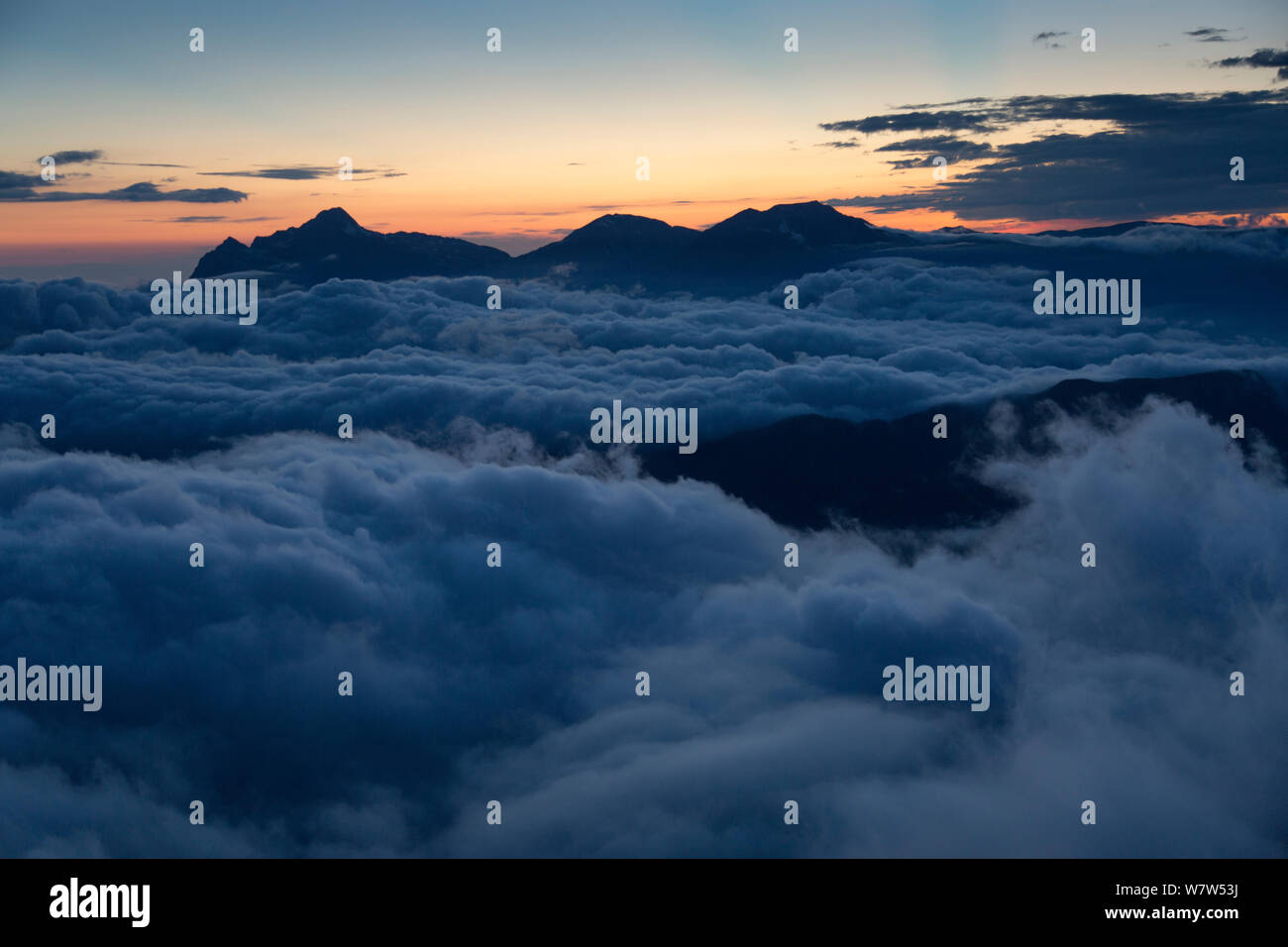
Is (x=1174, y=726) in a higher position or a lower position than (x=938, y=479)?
lower

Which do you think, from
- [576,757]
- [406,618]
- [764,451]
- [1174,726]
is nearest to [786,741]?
[576,757]

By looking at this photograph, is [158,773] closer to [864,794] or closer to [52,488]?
[52,488]

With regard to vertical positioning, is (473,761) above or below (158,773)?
below

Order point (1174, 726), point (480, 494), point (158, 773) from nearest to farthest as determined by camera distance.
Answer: point (158, 773), point (1174, 726), point (480, 494)

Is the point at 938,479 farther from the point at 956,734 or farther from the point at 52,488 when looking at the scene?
the point at 52,488

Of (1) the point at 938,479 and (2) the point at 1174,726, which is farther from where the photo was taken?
(1) the point at 938,479

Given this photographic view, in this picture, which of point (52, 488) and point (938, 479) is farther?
point (938, 479)

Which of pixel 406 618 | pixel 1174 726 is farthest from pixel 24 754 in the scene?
pixel 1174 726

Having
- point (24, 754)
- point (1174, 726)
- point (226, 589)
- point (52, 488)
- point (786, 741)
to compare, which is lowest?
point (1174, 726)

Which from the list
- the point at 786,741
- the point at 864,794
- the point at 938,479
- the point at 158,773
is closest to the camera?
the point at 158,773
